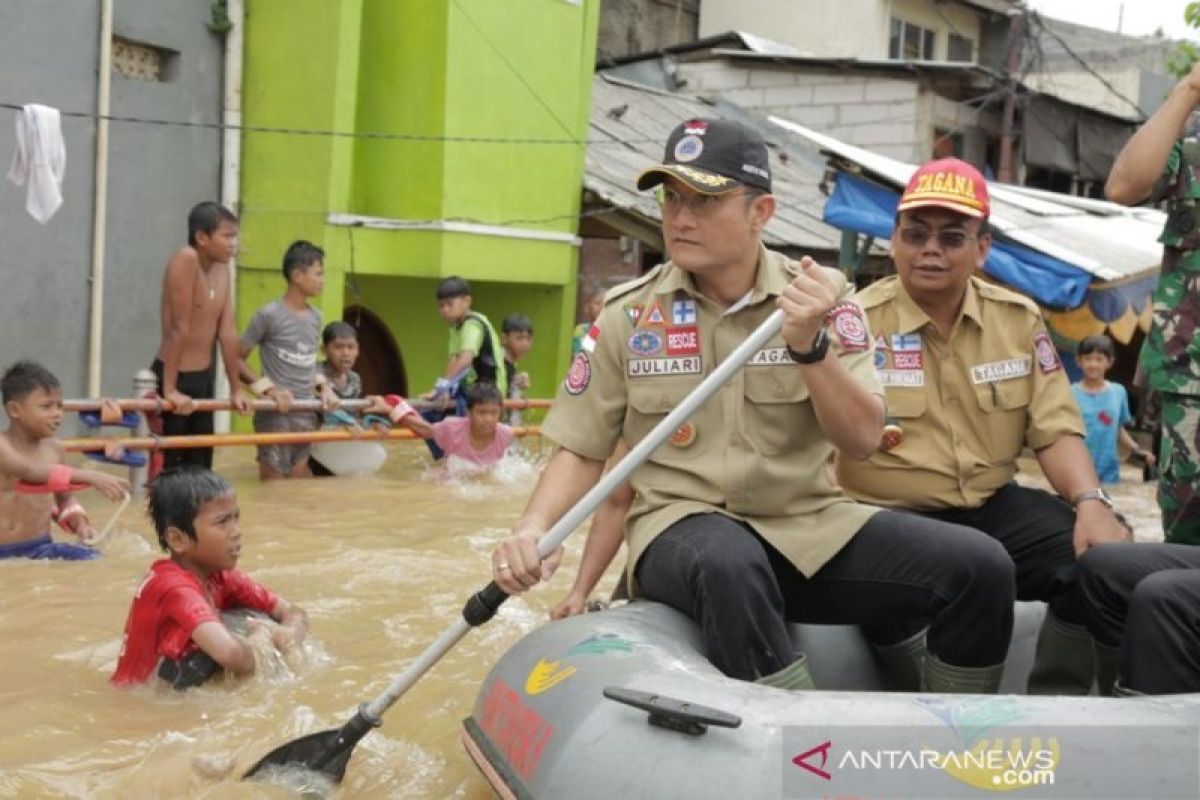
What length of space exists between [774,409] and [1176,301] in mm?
1097

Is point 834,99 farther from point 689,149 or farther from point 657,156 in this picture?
point 689,149

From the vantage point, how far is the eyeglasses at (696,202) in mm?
3410

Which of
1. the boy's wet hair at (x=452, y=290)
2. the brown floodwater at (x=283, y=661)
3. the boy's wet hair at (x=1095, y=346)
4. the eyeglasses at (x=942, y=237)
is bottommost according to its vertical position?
the brown floodwater at (x=283, y=661)

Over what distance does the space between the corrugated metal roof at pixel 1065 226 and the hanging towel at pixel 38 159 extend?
645 cm

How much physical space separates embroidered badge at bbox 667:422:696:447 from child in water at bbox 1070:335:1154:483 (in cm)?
835

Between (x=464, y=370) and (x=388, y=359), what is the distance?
Result: 3.95 meters

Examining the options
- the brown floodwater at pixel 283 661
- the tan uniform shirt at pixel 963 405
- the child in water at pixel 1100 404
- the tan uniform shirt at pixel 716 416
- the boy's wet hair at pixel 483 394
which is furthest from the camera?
the child in water at pixel 1100 404

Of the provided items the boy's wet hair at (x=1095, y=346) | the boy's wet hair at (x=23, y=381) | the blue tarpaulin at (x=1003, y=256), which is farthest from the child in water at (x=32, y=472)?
the boy's wet hair at (x=1095, y=346)

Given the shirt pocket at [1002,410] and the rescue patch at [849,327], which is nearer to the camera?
the rescue patch at [849,327]

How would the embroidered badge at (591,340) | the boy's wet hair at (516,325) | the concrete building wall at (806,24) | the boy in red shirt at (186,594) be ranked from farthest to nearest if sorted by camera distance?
the concrete building wall at (806,24) < the boy's wet hair at (516,325) < the boy in red shirt at (186,594) < the embroidered badge at (591,340)

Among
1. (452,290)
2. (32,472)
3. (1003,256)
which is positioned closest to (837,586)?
(32,472)

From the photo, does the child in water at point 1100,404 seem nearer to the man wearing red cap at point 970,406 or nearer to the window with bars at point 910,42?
the man wearing red cap at point 970,406

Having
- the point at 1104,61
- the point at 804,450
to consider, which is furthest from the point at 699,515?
the point at 1104,61

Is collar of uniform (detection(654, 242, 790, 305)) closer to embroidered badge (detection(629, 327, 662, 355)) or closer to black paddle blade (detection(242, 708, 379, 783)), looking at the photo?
embroidered badge (detection(629, 327, 662, 355))
